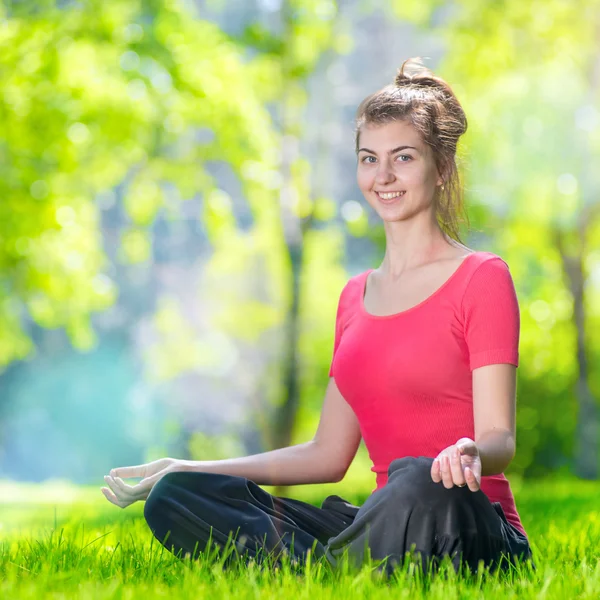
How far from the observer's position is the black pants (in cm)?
239

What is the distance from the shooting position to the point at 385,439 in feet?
9.68

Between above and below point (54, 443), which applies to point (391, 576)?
above

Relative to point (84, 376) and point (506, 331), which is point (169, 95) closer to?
point (506, 331)

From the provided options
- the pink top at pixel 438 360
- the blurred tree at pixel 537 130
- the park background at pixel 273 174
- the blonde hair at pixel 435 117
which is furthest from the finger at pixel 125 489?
the blurred tree at pixel 537 130

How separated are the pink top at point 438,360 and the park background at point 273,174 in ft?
1.90

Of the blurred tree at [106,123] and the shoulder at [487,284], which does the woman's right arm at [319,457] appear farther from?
the blurred tree at [106,123]

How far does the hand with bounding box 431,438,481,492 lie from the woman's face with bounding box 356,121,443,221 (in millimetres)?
1065

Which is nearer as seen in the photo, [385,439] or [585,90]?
[385,439]

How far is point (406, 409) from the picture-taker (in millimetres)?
2854

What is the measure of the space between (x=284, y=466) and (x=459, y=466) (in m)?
1.09

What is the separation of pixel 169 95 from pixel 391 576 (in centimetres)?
742

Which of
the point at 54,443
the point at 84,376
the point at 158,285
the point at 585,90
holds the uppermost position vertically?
the point at 585,90

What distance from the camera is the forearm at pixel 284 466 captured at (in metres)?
3.08

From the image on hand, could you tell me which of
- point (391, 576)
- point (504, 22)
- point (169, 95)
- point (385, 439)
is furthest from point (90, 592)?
point (504, 22)
